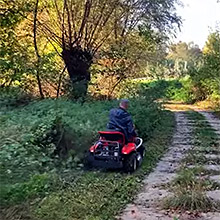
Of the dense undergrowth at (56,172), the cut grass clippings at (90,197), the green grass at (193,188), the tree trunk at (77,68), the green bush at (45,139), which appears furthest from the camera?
the tree trunk at (77,68)

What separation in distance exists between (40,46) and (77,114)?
7913 millimetres

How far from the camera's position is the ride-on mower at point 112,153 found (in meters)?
9.13

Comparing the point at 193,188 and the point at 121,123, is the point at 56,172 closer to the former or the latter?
the point at 121,123

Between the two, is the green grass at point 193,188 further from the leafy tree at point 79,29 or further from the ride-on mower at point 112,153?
the leafy tree at point 79,29

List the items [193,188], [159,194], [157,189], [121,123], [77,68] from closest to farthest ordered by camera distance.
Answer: [193,188], [159,194], [157,189], [121,123], [77,68]

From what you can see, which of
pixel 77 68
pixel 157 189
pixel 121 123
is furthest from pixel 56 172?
pixel 77 68

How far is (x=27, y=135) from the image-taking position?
868 centimetres

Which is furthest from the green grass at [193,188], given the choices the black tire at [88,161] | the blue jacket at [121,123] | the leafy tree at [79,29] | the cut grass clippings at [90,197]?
the leafy tree at [79,29]

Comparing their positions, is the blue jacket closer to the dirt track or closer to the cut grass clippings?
the cut grass clippings

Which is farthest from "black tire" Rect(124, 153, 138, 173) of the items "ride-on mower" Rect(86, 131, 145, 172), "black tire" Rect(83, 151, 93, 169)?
"black tire" Rect(83, 151, 93, 169)

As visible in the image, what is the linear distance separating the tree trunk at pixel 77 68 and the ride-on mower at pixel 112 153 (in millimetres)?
8377

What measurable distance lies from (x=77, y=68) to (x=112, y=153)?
938 cm

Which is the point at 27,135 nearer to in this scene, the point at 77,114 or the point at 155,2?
the point at 77,114

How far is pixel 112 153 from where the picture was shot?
30.1 feet
